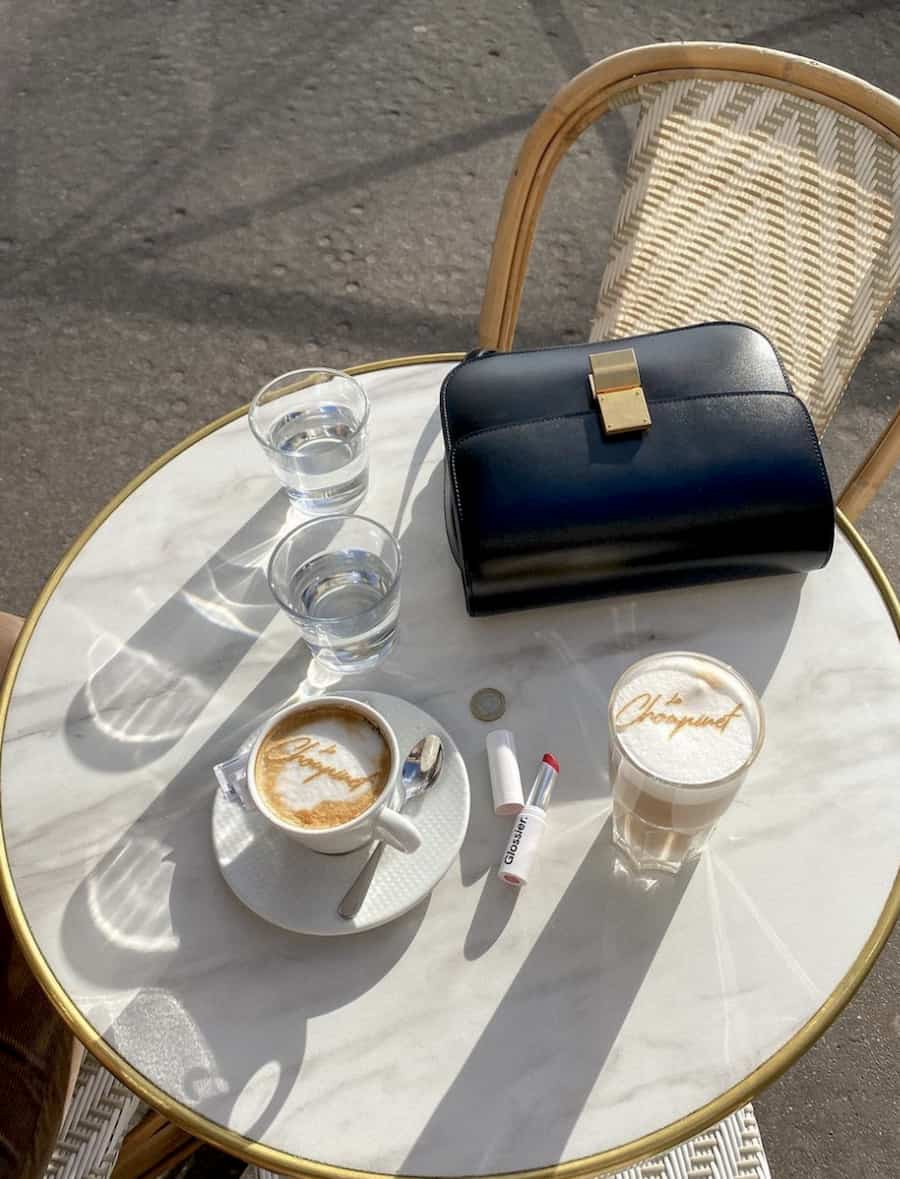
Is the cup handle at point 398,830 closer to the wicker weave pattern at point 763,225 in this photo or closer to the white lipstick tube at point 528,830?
the white lipstick tube at point 528,830

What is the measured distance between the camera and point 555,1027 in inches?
31.6

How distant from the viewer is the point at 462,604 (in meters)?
1.04

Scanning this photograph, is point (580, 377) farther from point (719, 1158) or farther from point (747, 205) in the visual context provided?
point (719, 1158)

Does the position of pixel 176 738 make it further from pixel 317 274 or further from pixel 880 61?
pixel 880 61

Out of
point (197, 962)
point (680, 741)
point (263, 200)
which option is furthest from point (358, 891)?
point (263, 200)

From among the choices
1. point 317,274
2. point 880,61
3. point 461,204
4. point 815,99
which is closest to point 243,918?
point 815,99

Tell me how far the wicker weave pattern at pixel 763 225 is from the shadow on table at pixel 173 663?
0.70 metres

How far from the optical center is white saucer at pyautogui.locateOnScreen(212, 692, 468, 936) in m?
0.83

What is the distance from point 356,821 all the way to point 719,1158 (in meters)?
0.59

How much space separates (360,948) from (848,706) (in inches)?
19.8

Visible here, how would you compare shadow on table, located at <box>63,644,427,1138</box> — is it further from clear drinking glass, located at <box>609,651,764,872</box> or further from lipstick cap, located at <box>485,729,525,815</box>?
clear drinking glass, located at <box>609,651,764,872</box>

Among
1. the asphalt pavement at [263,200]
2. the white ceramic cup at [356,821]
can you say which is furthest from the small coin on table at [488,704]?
the asphalt pavement at [263,200]

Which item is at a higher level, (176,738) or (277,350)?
(176,738)

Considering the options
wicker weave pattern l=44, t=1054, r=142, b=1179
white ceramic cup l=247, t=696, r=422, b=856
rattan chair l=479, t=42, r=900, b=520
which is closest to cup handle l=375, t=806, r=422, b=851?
white ceramic cup l=247, t=696, r=422, b=856
